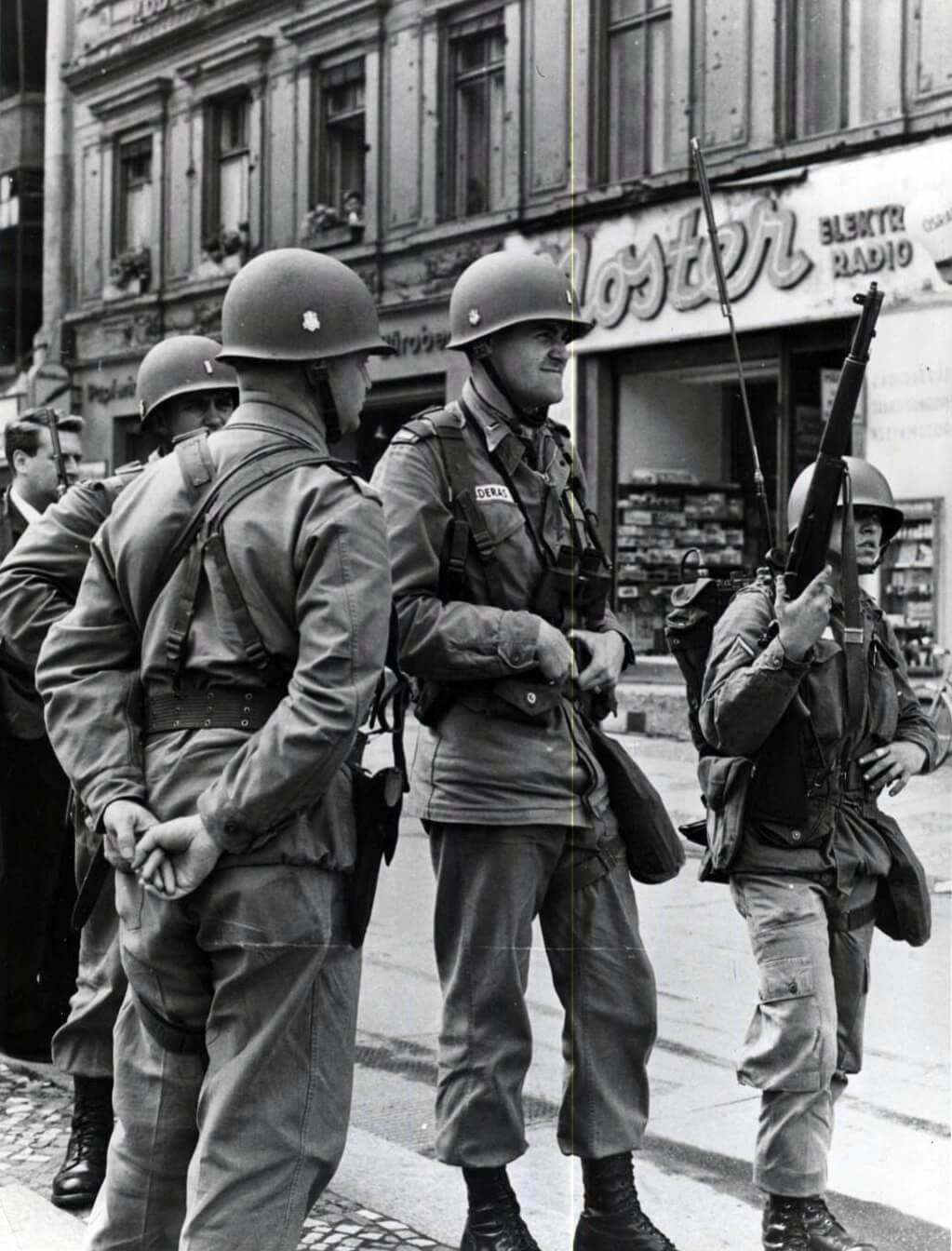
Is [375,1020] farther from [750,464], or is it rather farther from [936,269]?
[936,269]

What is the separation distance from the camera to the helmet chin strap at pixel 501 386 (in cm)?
356

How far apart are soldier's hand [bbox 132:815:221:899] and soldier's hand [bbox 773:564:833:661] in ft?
4.17

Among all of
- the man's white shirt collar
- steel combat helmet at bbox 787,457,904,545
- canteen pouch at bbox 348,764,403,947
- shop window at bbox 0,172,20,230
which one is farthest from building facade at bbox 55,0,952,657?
canteen pouch at bbox 348,764,403,947

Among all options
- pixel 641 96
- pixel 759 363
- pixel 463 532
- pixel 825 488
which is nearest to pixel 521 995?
pixel 463 532

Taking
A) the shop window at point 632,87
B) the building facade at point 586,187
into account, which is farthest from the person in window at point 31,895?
the shop window at point 632,87

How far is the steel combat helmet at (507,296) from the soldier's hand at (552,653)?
652 millimetres

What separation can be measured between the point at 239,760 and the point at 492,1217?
4.42ft

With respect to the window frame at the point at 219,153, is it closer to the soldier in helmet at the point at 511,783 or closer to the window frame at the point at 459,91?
the window frame at the point at 459,91

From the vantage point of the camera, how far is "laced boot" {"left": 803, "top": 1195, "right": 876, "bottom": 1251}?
3246 millimetres

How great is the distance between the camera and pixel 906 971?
5.67 m

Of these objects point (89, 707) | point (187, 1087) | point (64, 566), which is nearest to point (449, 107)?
point (64, 566)

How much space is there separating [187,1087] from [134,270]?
154 inches

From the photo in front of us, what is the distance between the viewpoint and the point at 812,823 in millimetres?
3375

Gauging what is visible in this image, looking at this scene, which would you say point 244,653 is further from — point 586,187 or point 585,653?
point 586,187
